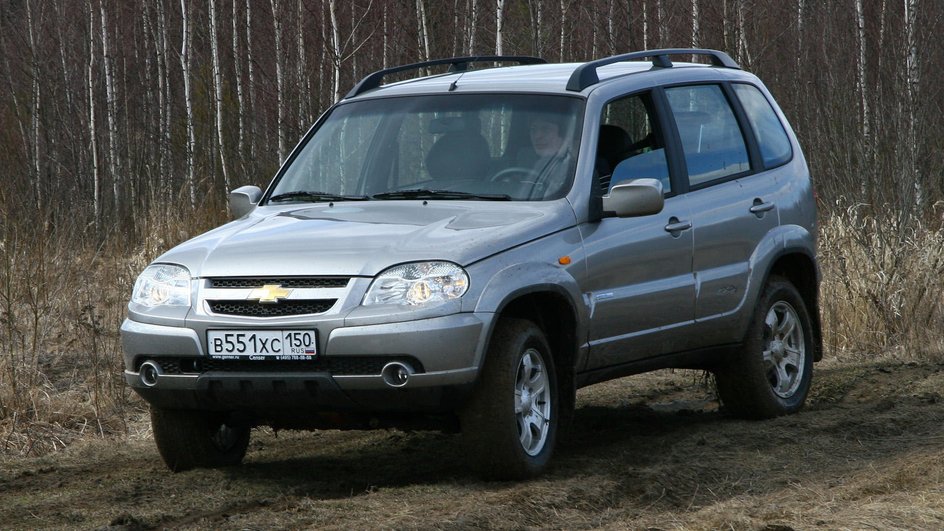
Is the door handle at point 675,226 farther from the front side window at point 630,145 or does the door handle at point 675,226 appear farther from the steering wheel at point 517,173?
the steering wheel at point 517,173

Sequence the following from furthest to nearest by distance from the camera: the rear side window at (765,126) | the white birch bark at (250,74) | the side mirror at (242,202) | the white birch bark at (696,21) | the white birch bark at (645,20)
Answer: the white birch bark at (250,74)
the white birch bark at (645,20)
the white birch bark at (696,21)
the rear side window at (765,126)
the side mirror at (242,202)

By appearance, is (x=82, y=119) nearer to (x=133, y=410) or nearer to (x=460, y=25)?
(x=460, y=25)

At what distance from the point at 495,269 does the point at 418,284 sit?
348 mm

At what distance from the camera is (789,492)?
5.48 metres

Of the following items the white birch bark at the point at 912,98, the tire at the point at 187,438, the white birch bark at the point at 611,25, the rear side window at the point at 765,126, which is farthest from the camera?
the white birch bark at the point at 611,25

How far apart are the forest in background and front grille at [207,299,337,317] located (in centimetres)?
238

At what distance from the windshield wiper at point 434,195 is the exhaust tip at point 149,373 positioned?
1.33 metres

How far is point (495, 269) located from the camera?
5414mm

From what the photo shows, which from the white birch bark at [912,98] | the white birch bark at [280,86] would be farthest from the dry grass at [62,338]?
the white birch bark at [912,98]

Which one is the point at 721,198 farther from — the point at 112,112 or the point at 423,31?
the point at 112,112

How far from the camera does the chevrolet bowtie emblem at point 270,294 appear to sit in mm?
5273

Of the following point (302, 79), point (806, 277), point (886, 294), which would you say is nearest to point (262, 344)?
point (806, 277)

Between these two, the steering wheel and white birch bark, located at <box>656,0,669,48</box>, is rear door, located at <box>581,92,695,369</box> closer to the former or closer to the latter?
the steering wheel

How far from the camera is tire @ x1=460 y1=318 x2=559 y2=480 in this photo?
5.39m
